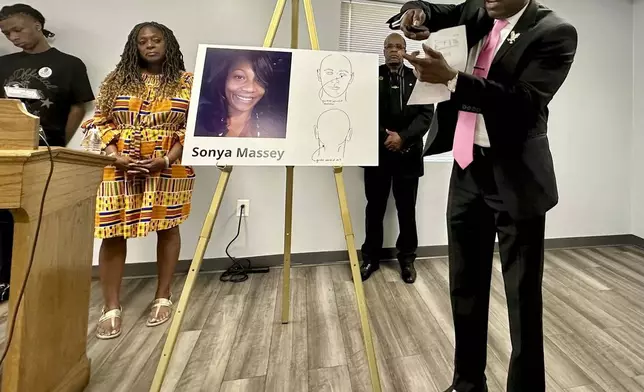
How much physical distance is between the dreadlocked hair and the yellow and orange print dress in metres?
0.03

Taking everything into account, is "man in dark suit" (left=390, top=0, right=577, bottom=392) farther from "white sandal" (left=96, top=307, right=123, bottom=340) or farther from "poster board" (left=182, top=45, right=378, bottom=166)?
"white sandal" (left=96, top=307, right=123, bottom=340)

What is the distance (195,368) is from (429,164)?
7.12ft

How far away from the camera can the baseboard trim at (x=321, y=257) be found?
95.5 inches

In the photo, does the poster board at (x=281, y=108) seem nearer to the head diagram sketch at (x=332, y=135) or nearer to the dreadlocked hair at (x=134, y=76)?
the head diagram sketch at (x=332, y=135)

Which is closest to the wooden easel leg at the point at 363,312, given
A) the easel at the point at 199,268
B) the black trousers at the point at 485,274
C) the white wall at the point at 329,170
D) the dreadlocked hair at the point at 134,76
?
the easel at the point at 199,268

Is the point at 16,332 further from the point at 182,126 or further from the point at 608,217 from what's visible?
the point at 608,217

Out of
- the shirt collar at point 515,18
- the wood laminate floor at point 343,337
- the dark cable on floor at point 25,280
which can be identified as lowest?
the wood laminate floor at point 343,337

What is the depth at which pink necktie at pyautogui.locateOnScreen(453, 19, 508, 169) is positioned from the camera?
103 centimetres

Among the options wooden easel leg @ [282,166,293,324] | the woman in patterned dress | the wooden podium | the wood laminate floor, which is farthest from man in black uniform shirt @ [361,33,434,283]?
the wooden podium

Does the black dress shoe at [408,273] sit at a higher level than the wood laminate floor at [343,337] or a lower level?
higher

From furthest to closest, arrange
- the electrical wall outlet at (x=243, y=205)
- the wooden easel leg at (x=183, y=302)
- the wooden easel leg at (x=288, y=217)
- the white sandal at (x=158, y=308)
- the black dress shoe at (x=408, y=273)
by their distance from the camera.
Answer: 1. the electrical wall outlet at (x=243, y=205)
2. the black dress shoe at (x=408, y=273)
3. the white sandal at (x=158, y=308)
4. the wooden easel leg at (x=288, y=217)
5. the wooden easel leg at (x=183, y=302)

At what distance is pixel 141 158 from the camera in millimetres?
1714

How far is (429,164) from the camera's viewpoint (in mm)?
2832

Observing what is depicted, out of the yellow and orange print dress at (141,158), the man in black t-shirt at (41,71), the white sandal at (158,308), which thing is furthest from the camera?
the man in black t-shirt at (41,71)
